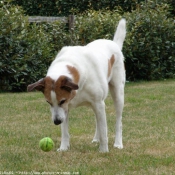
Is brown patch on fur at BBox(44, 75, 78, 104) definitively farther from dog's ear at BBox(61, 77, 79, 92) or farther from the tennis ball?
the tennis ball

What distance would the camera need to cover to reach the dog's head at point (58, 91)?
227 inches

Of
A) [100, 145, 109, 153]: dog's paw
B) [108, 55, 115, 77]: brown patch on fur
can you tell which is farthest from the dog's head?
[108, 55, 115, 77]: brown patch on fur

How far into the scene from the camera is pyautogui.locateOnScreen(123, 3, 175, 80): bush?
1509 centimetres

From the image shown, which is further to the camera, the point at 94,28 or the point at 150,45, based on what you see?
the point at 150,45

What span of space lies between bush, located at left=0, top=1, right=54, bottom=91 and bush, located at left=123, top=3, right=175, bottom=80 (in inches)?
114

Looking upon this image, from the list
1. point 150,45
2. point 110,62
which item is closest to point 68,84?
point 110,62

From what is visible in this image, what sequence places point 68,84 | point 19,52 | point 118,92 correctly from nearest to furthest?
point 68,84
point 118,92
point 19,52

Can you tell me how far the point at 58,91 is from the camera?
228 inches

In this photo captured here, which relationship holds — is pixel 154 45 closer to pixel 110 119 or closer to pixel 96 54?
pixel 110 119

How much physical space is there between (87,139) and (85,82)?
142 centimetres

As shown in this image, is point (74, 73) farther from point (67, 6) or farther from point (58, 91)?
point (67, 6)

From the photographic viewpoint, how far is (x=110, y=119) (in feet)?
30.3

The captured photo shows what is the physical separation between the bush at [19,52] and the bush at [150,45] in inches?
114

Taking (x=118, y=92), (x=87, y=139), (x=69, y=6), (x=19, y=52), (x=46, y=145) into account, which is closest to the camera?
(x=46, y=145)
